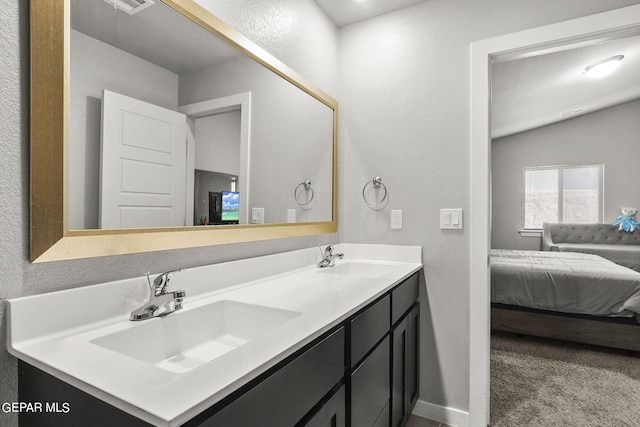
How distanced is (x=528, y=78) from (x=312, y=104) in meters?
2.82

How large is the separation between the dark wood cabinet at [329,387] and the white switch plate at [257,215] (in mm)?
633

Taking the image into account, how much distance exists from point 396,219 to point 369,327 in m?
0.95

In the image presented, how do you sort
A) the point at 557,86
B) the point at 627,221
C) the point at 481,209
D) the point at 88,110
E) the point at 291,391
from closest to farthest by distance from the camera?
the point at 291,391
the point at 88,110
the point at 481,209
the point at 557,86
the point at 627,221

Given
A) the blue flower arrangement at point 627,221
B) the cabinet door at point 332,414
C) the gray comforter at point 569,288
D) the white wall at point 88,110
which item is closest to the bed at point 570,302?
the gray comforter at point 569,288

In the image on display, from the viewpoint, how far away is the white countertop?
57 cm

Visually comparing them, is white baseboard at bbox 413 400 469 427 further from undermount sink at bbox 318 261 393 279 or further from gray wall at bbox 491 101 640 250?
gray wall at bbox 491 101 640 250

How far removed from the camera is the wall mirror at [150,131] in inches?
33.7

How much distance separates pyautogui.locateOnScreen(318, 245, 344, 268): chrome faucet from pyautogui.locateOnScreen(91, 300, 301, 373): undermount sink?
791mm

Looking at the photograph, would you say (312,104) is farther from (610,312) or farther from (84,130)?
(610,312)

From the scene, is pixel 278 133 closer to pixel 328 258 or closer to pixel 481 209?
pixel 328 258

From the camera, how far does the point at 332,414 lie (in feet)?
3.18

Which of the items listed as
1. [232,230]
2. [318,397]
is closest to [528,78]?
[232,230]

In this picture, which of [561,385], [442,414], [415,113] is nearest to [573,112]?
[561,385]

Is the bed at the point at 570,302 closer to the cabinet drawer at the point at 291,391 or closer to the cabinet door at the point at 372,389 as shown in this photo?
the cabinet door at the point at 372,389
